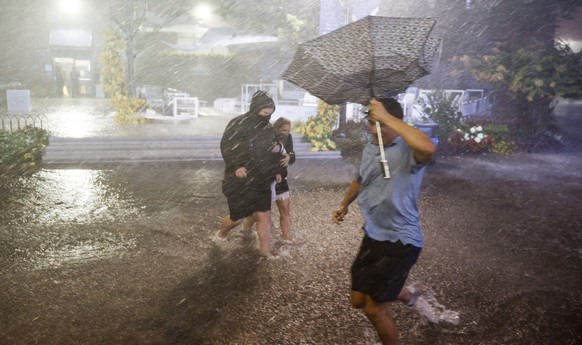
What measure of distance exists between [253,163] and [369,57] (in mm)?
2406

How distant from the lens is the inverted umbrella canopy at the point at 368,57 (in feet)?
8.70

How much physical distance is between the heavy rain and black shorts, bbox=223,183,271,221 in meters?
→ 0.60

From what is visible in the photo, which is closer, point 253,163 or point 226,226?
point 253,163

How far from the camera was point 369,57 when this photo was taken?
262 centimetres

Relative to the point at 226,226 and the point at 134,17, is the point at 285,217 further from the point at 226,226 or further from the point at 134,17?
the point at 134,17

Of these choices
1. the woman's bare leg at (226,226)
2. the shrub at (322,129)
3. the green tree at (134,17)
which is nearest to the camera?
the woman's bare leg at (226,226)

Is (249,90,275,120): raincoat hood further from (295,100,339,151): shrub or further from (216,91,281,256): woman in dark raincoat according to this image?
(295,100,339,151): shrub

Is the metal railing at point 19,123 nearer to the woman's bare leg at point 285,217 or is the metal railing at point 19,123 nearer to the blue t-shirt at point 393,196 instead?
the woman's bare leg at point 285,217

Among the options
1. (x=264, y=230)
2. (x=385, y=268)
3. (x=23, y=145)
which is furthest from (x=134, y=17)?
(x=385, y=268)

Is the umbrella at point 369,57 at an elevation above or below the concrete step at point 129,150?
above

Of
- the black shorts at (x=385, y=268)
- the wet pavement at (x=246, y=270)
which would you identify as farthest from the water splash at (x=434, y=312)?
the black shorts at (x=385, y=268)

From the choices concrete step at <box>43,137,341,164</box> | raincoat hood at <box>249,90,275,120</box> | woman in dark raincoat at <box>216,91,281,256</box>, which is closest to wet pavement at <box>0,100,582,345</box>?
woman in dark raincoat at <box>216,91,281,256</box>

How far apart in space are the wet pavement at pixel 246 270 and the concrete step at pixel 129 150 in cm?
193

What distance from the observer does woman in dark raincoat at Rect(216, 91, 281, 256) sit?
469 cm
